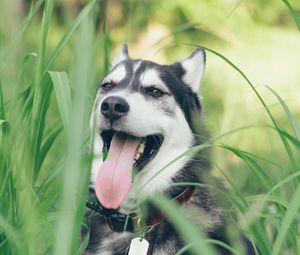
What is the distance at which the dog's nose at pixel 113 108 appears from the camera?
13.0ft

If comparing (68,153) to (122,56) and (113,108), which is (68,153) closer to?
(113,108)

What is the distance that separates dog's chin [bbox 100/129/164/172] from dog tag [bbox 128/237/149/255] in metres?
0.37

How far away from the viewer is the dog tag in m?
3.74

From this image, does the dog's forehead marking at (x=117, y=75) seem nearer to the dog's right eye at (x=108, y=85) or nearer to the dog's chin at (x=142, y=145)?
the dog's right eye at (x=108, y=85)

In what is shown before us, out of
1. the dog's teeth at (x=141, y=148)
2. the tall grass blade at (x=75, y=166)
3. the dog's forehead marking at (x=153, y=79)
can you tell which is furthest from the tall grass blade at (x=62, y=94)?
the dog's forehead marking at (x=153, y=79)

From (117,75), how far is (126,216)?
725 millimetres

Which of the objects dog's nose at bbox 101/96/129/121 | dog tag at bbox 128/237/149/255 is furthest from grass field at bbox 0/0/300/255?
dog tag at bbox 128/237/149/255

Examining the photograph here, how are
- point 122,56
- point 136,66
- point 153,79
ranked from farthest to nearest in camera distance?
point 122,56, point 136,66, point 153,79

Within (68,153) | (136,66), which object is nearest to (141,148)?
(136,66)

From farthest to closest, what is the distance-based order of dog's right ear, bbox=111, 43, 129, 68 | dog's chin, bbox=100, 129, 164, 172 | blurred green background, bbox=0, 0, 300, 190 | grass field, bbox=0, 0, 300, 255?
blurred green background, bbox=0, 0, 300, 190 < dog's right ear, bbox=111, 43, 129, 68 < dog's chin, bbox=100, 129, 164, 172 < grass field, bbox=0, 0, 300, 255

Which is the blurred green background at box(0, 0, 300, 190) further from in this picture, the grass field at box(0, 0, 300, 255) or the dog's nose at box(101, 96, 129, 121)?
the dog's nose at box(101, 96, 129, 121)

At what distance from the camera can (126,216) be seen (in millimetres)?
3900

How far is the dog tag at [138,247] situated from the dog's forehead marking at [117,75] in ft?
2.77

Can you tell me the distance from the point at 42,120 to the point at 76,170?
38.7 inches
